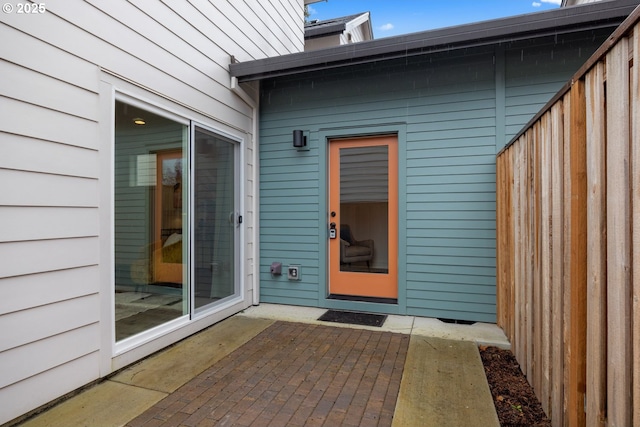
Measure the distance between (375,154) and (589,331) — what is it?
9.70ft

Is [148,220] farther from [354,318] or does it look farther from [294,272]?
[354,318]

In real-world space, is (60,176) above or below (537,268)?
above

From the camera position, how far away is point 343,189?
4141mm

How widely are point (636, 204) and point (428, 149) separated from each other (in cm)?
278

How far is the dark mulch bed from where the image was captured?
76.6 inches

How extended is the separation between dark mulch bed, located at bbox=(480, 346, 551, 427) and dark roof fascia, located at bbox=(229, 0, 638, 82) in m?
2.71

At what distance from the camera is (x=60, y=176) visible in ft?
6.87

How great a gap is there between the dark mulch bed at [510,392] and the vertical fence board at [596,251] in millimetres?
684

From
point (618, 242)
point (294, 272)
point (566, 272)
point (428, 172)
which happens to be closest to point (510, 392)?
point (566, 272)

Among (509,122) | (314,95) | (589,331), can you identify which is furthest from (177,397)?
(509,122)

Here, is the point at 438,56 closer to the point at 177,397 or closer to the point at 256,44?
the point at 256,44

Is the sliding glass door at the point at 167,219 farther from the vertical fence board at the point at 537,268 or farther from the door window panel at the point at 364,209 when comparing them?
the vertical fence board at the point at 537,268

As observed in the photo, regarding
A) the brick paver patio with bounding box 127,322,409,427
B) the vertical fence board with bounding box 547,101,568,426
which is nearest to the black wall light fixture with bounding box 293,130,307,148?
the brick paver patio with bounding box 127,322,409,427

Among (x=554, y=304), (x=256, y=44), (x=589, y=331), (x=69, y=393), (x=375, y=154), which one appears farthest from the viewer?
(x=256, y=44)
